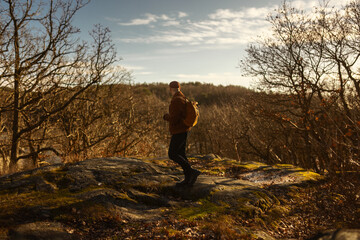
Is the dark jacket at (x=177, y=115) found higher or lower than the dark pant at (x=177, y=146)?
higher

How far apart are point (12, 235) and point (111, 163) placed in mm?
3618

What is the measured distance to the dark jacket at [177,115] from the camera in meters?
5.95

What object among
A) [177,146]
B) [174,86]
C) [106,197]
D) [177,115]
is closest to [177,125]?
[177,115]

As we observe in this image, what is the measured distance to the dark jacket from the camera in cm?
595

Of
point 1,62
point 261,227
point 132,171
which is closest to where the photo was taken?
point 261,227

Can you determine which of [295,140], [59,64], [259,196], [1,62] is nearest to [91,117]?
[59,64]

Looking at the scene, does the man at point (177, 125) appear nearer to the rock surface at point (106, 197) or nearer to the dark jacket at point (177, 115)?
the dark jacket at point (177, 115)

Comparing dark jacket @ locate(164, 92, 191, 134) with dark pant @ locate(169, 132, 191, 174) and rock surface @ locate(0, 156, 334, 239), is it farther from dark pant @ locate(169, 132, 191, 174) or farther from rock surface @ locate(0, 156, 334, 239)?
rock surface @ locate(0, 156, 334, 239)

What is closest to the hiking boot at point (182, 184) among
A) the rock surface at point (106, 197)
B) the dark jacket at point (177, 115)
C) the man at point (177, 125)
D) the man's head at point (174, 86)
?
the rock surface at point (106, 197)

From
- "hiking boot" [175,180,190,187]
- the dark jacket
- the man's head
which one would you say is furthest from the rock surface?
the man's head

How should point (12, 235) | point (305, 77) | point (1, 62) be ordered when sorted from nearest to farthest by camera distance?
1. point (12, 235)
2. point (1, 62)
3. point (305, 77)

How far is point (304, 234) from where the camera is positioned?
5.52 m

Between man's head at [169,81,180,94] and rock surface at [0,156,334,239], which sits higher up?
man's head at [169,81,180,94]

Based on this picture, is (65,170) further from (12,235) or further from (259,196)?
(259,196)
